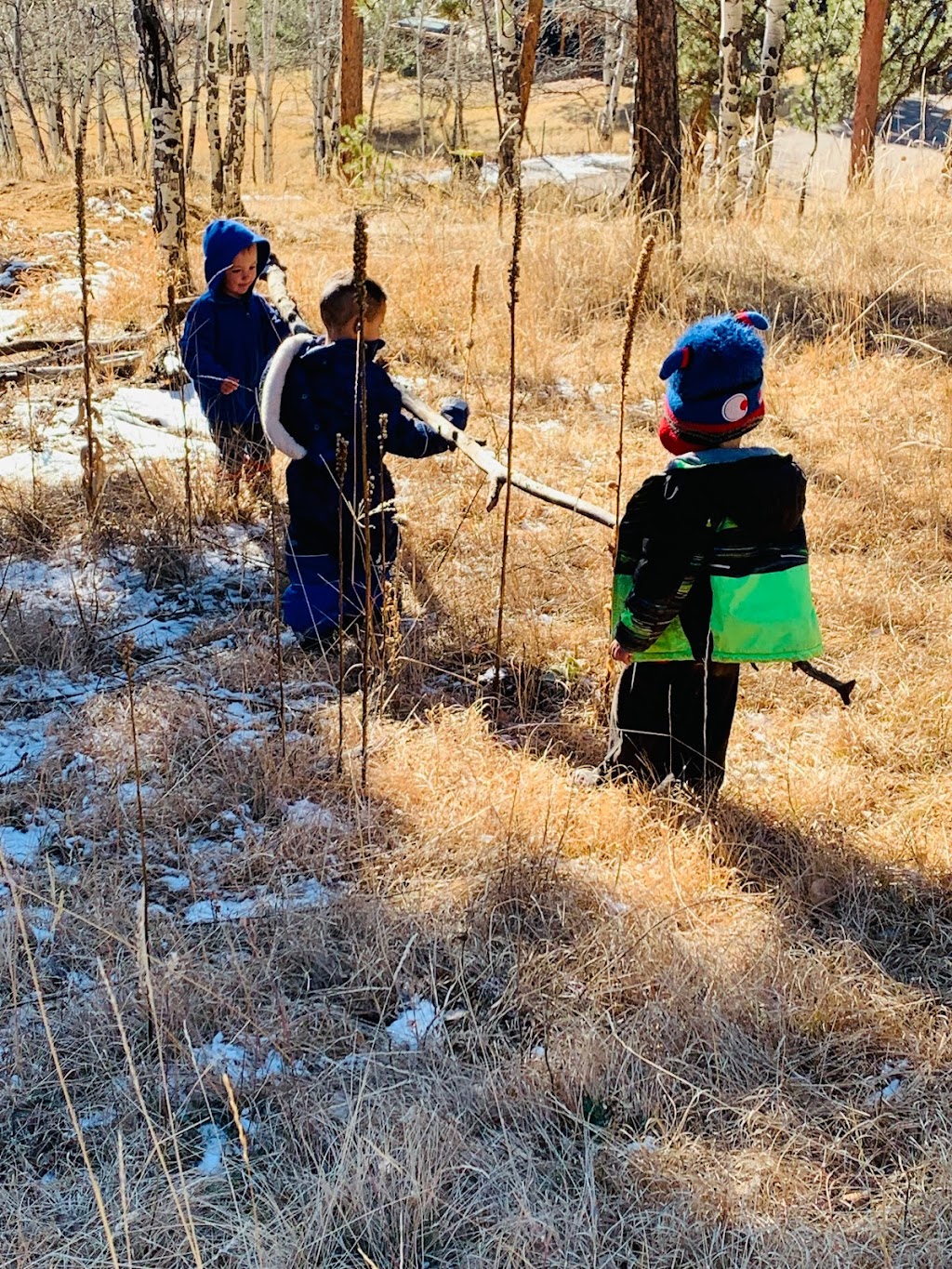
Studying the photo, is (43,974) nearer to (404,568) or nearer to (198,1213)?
(198,1213)

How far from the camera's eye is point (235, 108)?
8469 millimetres

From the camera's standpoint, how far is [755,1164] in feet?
6.49

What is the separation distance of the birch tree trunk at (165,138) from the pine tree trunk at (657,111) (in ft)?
10.5

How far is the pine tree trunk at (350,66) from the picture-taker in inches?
624

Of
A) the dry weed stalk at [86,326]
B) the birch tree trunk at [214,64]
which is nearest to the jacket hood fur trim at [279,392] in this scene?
the dry weed stalk at [86,326]

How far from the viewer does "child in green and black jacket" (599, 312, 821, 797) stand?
8.68 ft

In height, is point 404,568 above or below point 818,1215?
above

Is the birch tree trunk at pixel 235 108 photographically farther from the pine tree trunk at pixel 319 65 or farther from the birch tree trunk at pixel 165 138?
the pine tree trunk at pixel 319 65

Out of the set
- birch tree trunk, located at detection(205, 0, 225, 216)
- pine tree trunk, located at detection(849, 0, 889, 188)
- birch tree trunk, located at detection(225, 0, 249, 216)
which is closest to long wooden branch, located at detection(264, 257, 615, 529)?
birch tree trunk, located at detection(225, 0, 249, 216)

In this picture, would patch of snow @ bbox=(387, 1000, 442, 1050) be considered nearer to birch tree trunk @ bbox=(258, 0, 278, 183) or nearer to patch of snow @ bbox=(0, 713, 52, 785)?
patch of snow @ bbox=(0, 713, 52, 785)

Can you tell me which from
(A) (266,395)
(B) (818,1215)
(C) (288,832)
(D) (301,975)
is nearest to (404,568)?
(A) (266,395)

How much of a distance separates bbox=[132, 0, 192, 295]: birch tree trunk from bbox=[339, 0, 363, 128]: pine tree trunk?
10523 mm

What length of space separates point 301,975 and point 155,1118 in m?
0.43

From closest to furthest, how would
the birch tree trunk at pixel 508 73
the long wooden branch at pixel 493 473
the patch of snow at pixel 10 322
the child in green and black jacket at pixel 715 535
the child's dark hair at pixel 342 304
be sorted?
1. the child in green and black jacket at pixel 715 535
2. the long wooden branch at pixel 493 473
3. the child's dark hair at pixel 342 304
4. the patch of snow at pixel 10 322
5. the birch tree trunk at pixel 508 73
